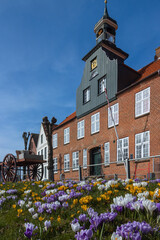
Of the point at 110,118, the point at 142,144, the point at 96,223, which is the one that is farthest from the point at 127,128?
the point at 96,223

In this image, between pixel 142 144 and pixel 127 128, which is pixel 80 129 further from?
pixel 142 144

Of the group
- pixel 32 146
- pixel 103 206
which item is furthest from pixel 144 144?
pixel 32 146

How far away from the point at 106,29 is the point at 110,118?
1209cm

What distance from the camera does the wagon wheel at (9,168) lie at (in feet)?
48.6

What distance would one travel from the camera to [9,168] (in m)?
15.1

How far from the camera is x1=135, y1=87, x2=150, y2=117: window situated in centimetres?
1600

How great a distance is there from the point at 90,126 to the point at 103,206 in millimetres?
18971

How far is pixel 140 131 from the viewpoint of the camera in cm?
1620

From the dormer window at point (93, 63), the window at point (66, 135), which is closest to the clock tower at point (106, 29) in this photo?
the dormer window at point (93, 63)

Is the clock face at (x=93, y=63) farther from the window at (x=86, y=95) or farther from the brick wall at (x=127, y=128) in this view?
the brick wall at (x=127, y=128)

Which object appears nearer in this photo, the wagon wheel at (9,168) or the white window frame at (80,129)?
the wagon wheel at (9,168)

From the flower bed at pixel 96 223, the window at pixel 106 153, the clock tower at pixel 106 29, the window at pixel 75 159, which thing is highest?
the clock tower at pixel 106 29

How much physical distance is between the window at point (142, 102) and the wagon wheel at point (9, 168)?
10.3 metres

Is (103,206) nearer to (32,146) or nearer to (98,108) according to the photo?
(98,108)
